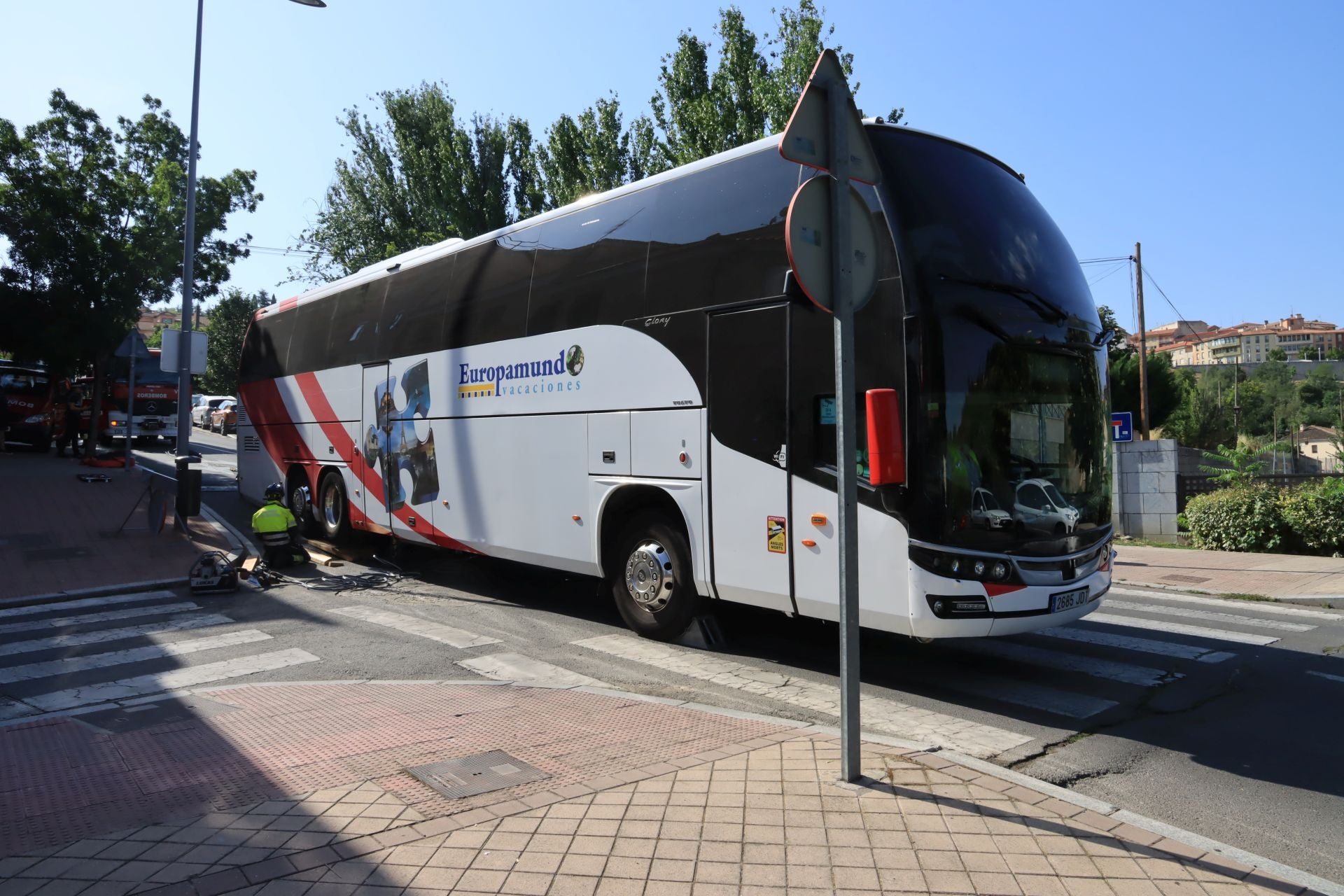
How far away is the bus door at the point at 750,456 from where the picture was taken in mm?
6844

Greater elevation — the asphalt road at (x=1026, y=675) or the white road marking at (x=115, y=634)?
the white road marking at (x=115, y=634)

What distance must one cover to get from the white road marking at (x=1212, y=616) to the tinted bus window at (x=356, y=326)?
378 inches

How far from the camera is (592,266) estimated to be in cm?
870

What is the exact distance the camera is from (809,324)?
6637mm

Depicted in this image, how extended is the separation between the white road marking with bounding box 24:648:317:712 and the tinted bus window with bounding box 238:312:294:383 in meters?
8.49

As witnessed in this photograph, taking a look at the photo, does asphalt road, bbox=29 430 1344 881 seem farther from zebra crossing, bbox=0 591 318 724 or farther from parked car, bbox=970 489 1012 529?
parked car, bbox=970 489 1012 529

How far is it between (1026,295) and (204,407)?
43.5 m

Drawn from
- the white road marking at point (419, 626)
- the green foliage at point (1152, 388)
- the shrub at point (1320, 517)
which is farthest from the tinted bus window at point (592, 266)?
the green foliage at point (1152, 388)

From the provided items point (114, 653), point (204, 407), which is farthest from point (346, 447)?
point (204, 407)

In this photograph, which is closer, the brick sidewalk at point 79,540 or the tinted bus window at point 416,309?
the tinted bus window at point 416,309

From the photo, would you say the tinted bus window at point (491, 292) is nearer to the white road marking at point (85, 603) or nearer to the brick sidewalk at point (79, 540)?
the white road marking at point (85, 603)

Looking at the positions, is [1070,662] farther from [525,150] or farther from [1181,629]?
[525,150]

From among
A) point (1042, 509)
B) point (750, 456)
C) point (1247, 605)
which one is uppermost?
point (750, 456)

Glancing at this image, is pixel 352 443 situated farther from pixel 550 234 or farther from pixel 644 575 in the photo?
pixel 644 575
